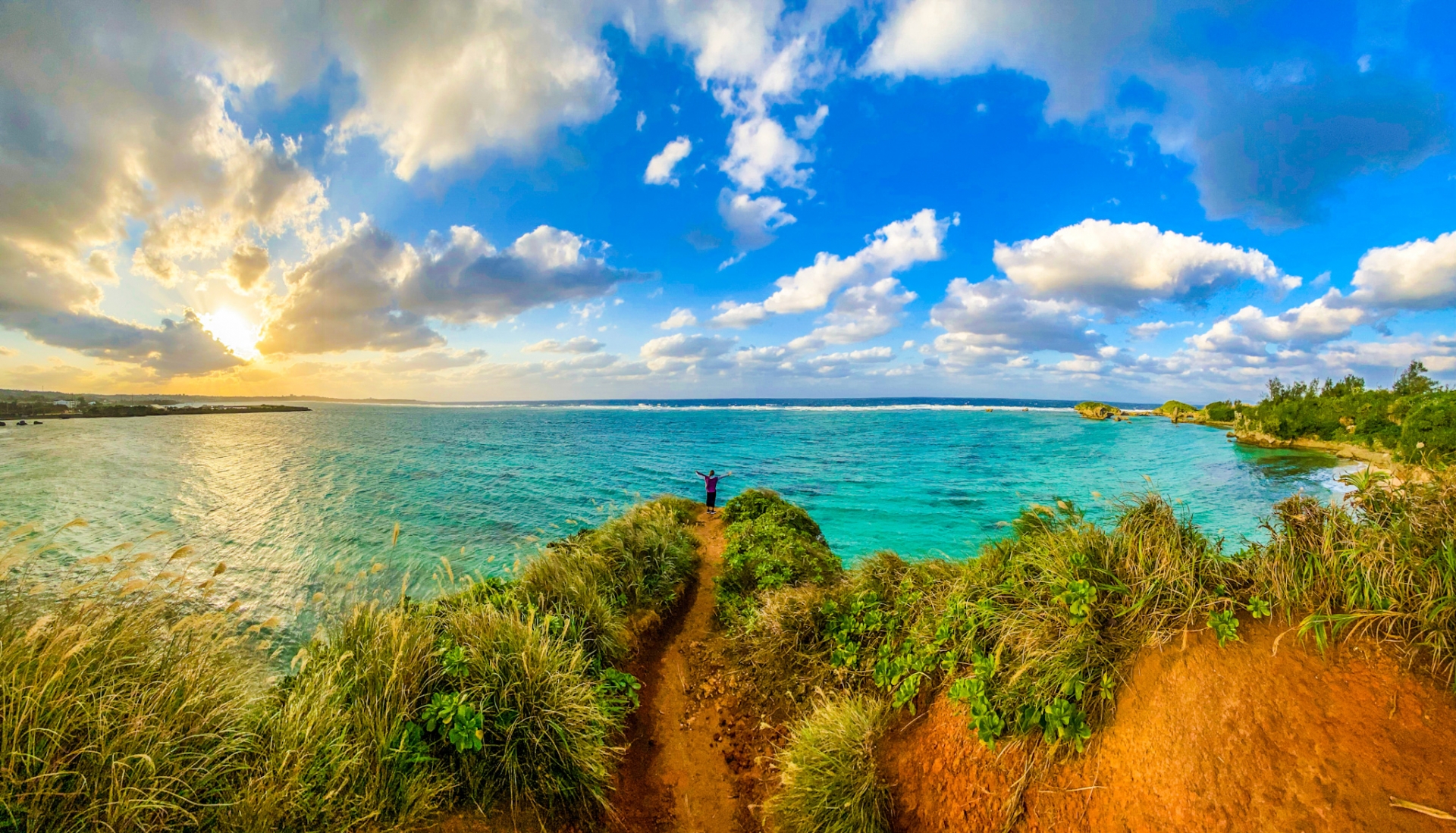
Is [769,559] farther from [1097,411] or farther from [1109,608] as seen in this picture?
[1097,411]

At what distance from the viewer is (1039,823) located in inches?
149

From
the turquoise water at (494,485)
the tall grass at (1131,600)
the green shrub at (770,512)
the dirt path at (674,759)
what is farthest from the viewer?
the turquoise water at (494,485)

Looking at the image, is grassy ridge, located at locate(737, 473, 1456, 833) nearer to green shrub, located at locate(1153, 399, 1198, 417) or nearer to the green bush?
the green bush

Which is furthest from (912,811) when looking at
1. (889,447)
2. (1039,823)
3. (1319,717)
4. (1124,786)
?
(889,447)

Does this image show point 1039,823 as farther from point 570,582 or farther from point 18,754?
point 18,754

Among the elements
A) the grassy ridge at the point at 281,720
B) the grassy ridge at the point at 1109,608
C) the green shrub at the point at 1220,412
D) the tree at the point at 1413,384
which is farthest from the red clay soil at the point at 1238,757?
the green shrub at the point at 1220,412

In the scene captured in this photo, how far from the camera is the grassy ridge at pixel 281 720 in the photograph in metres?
2.88

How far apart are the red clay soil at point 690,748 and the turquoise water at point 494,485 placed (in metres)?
4.99

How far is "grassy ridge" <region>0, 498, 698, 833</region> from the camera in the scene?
288 cm

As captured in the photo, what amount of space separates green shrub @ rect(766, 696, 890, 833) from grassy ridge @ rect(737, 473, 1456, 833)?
0.02 meters

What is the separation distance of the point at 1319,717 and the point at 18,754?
7.85 meters

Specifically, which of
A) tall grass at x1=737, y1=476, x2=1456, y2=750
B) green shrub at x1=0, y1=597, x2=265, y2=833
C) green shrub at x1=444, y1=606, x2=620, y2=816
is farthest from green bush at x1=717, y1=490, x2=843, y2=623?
green shrub at x1=0, y1=597, x2=265, y2=833

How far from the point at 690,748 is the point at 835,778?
2227 mm

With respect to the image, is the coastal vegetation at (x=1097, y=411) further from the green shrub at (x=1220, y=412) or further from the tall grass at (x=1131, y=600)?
the tall grass at (x=1131, y=600)
